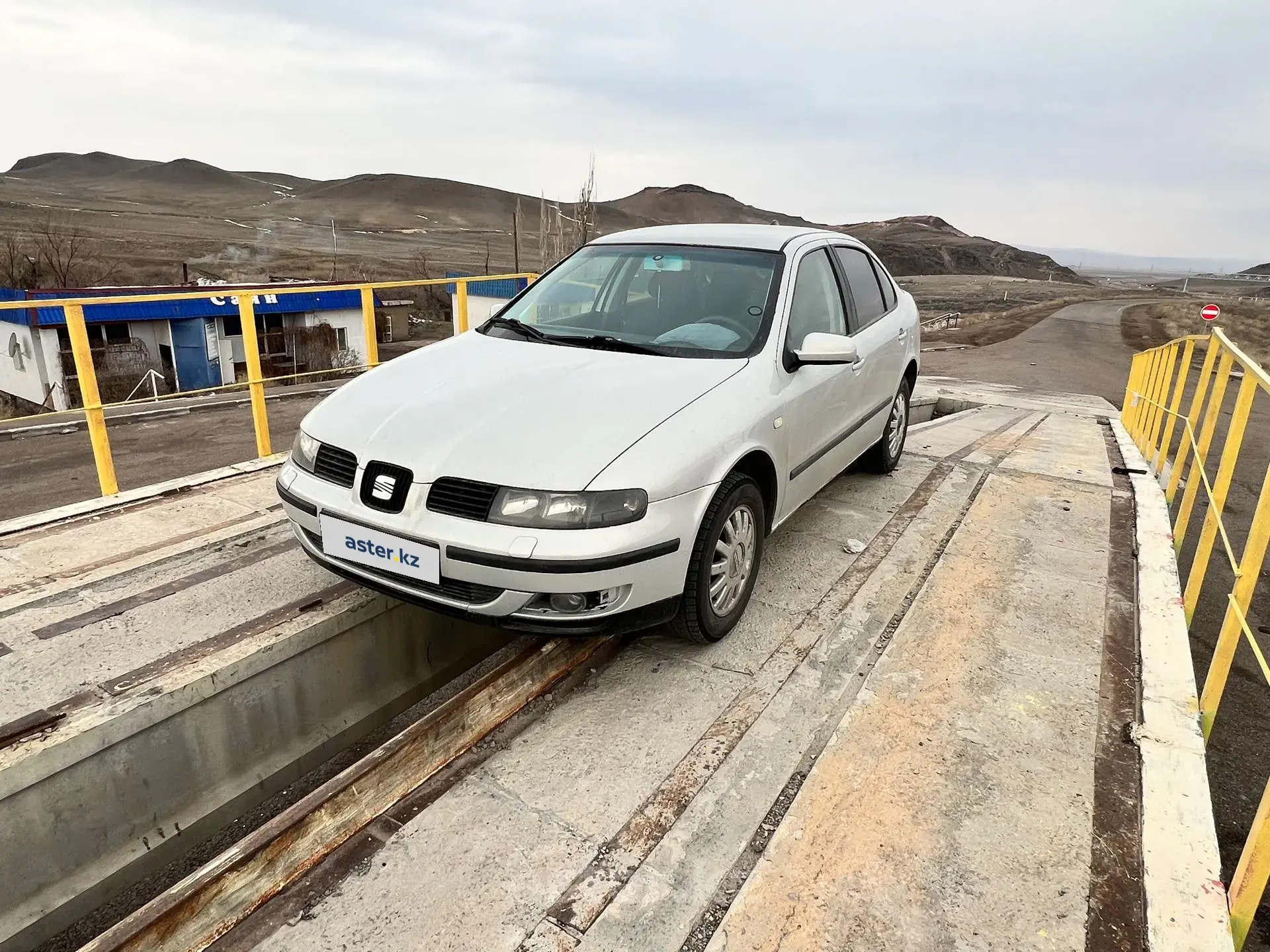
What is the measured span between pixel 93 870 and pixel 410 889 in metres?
→ 1.17

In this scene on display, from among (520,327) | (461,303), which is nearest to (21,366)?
(461,303)

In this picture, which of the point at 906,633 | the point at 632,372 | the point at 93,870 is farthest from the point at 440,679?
the point at 906,633

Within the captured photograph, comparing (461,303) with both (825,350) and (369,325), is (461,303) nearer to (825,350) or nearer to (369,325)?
(369,325)

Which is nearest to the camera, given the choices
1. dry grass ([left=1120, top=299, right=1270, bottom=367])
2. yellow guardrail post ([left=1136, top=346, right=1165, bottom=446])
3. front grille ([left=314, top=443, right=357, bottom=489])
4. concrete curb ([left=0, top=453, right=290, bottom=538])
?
front grille ([left=314, top=443, right=357, bottom=489])

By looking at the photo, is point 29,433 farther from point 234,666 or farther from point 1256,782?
point 1256,782

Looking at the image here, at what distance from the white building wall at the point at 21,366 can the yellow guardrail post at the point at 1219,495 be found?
28.1m

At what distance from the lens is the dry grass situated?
24734 mm

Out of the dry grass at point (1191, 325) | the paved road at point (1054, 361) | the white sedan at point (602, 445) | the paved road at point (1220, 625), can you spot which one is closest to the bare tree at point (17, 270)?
the paved road at point (1054, 361)

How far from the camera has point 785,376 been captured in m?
3.32

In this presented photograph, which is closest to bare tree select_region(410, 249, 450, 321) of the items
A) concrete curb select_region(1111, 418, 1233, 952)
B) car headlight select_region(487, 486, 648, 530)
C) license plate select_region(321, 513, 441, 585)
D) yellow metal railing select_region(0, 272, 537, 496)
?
yellow metal railing select_region(0, 272, 537, 496)

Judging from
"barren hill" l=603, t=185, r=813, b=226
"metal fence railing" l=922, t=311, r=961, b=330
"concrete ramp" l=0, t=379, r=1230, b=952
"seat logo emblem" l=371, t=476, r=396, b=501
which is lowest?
"metal fence railing" l=922, t=311, r=961, b=330

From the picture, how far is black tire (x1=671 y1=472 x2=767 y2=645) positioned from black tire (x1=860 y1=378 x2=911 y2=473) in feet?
6.94

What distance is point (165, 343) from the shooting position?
25.6 metres

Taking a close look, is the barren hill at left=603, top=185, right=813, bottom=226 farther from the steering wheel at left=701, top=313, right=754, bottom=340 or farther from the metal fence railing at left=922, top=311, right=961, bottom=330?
the steering wheel at left=701, top=313, right=754, bottom=340
